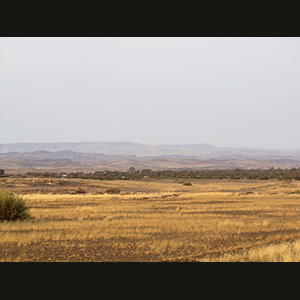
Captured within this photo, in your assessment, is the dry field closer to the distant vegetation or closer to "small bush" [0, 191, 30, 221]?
"small bush" [0, 191, 30, 221]

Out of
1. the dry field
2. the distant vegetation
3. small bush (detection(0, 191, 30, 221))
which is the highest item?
small bush (detection(0, 191, 30, 221))

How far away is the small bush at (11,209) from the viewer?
2270 cm

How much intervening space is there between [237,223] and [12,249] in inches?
464

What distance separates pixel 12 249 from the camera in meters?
15.7

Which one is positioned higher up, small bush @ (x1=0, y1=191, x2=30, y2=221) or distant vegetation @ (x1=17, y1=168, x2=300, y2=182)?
small bush @ (x1=0, y1=191, x2=30, y2=221)

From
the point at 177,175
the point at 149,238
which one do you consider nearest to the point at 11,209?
the point at 149,238

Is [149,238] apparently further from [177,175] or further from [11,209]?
[177,175]

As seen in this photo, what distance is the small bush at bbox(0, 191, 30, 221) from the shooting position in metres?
22.7

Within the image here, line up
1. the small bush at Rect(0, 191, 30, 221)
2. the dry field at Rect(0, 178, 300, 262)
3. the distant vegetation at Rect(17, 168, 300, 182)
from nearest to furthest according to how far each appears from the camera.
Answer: the dry field at Rect(0, 178, 300, 262)
the small bush at Rect(0, 191, 30, 221)
the distant vegetation at Rect(17, 168, 300, 182)

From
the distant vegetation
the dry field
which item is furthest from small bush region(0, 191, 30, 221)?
the distant vegetation

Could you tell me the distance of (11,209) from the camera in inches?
901

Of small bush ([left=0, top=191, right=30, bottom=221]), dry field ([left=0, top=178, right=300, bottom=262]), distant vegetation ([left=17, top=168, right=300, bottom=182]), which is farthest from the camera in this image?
distant vegetation ([left=17, top=168, right=300, bottom=182])

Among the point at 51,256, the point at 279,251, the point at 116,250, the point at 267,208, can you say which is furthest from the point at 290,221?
the point at 51,256
